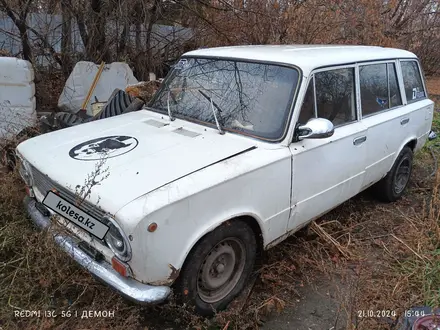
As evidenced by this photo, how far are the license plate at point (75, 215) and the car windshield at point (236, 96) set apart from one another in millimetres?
1277

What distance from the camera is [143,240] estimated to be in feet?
7.26

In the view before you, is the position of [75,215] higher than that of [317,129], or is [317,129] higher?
[317,129]

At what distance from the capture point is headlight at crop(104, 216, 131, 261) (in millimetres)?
2234

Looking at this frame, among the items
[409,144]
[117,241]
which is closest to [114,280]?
[117,241]

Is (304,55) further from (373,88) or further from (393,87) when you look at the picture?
(393,87)

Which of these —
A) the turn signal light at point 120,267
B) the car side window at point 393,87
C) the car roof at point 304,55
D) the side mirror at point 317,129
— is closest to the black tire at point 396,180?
the car side window at point 393,87

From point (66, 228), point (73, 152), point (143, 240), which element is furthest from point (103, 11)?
point (143, 240)

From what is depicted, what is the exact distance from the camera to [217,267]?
279cm

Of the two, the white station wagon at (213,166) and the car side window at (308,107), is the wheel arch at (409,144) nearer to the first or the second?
the white station wagon at (213,166)

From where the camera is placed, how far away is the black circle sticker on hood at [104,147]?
110 inches

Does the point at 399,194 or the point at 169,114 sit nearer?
the point at 169,114

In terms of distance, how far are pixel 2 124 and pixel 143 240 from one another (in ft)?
13.3

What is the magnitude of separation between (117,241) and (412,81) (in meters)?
4.10

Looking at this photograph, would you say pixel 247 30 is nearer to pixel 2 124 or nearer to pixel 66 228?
pixel 2 124
